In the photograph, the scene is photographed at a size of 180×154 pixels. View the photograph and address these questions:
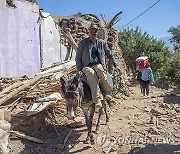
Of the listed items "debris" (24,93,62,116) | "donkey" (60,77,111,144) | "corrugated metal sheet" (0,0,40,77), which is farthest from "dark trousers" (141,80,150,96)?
"donkey" (60,77,111,144)

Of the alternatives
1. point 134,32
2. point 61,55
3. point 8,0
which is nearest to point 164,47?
point 134,32

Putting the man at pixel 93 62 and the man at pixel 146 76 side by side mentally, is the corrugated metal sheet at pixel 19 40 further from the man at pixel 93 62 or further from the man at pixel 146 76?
the man at pixel 146 76

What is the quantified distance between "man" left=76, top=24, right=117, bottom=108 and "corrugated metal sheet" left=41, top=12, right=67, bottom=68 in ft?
13.0

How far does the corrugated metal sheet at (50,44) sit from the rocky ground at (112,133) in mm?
3101

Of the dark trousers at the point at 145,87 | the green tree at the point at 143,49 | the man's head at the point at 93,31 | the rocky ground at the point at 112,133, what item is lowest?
the rocky ground at the point at 112,133

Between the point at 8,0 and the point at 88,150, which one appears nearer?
the point at 88,150

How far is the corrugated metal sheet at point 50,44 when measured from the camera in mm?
10273

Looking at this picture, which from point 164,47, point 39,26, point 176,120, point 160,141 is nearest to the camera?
point 160,141

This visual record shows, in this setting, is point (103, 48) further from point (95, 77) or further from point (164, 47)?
point (164, 47)

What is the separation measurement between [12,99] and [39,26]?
3.54 m

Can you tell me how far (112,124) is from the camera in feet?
24.0

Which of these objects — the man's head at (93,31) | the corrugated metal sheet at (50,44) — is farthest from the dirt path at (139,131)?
the corrugated metal sheet at (50,44)

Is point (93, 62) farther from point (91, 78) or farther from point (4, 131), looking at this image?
point (4, 131)

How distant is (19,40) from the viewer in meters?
9.47
